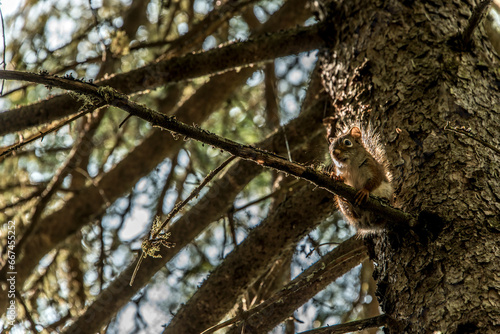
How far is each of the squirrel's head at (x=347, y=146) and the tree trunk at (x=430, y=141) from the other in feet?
0.27

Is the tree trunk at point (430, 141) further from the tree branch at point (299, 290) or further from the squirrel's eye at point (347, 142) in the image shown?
the tree branch at point (299, 290)

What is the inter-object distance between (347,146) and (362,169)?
183 millimetres

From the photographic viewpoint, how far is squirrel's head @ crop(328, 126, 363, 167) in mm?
2316

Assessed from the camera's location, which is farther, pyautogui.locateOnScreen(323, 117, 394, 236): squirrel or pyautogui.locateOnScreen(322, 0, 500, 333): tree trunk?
pyautogui.locateOnScreen(323, 117, 394, 236): squirrel

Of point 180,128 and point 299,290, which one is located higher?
point 180,128

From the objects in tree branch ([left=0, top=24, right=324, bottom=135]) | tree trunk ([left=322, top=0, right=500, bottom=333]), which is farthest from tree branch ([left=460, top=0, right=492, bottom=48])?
tree branch ([left=0, top=24, right=324, bottom=135])

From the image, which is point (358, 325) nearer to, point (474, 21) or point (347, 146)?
point (347, 146)

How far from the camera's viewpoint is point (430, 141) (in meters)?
1.85

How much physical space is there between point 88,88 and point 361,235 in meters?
1.26

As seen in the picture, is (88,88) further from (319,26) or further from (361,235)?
(319,26)

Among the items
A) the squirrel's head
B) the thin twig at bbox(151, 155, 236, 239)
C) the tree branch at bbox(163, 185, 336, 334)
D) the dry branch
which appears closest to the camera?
the thin twig at bbox(151, 155, 236, 239)

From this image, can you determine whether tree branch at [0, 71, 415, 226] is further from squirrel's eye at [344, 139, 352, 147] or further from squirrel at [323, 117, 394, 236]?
squirrel's eye at [344, 139, 352, 147]

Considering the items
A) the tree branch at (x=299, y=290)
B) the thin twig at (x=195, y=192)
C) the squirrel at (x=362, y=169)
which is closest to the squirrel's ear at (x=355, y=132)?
the squirrel at (x=362, y=169)

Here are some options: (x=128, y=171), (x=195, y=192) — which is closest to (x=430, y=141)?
(x=195, y=192)
